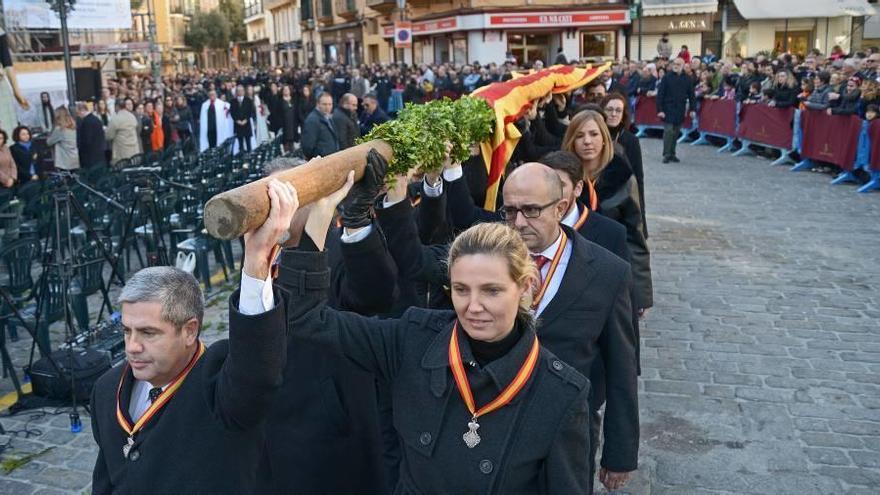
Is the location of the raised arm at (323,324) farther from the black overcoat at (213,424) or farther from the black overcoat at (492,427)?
the black overcoat at (213,424)

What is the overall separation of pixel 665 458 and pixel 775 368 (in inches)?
77.9

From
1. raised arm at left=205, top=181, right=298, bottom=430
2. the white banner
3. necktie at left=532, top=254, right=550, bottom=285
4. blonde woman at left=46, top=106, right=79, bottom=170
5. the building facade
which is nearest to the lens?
raised arm at left=205, top=181, right=298, bottom=430

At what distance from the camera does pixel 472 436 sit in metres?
2.82

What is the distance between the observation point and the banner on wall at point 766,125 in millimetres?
18828

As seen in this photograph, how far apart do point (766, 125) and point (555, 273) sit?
1740cm

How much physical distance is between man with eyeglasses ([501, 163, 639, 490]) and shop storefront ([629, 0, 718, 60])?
123ft

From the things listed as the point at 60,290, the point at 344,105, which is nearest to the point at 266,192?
the point at 60,290

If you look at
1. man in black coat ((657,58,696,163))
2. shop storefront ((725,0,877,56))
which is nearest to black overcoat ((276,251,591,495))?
man in black coat ((657,58,696,163))

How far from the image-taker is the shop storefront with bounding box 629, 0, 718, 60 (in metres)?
39.8

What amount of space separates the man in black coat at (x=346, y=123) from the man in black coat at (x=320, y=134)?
8 centimetres

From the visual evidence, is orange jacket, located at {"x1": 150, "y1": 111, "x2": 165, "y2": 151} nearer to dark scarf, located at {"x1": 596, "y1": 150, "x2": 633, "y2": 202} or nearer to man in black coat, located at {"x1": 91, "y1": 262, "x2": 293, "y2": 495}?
dark scarf, located at {"x1": 596, "y1": 150, "x2": 633, "y2": 202}

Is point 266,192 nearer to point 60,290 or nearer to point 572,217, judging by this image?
point 572,217

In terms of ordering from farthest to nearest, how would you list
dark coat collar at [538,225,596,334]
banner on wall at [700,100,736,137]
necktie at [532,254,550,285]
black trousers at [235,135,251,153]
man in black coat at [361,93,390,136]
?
1. black trousers at [235,135,251,153]
2. banner on wall at [700,100,736,137]
3. man in black coat at [361,93,390,136]
4. necktie at [532,254,550,285]
5. dark coat collar at [538,225,596,334]

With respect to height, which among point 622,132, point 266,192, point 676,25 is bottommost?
point 622,132
